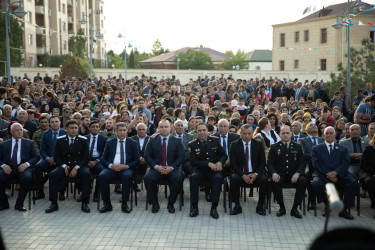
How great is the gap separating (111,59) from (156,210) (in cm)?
7622

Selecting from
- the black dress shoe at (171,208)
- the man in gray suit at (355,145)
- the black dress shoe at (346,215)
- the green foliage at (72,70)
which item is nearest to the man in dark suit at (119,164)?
the black dress shoe at (171,208)

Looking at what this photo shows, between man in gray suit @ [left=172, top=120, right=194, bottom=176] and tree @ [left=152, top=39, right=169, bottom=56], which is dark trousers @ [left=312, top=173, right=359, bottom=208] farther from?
tree @ [left=152, top=39, right=169, bottom=56]

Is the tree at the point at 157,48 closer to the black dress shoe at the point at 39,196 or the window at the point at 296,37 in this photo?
the window at the point at 296,37

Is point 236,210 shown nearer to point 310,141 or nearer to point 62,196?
point 310,141

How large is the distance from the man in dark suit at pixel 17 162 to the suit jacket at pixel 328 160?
18.0ft

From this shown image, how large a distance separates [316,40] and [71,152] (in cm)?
5123

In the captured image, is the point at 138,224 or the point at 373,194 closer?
the point at 138,224

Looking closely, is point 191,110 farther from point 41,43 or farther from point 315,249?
point 41,43

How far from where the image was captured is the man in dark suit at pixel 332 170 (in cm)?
734

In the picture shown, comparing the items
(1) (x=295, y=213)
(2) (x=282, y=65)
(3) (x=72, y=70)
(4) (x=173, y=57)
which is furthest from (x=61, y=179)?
(4) (x=173, y=57)

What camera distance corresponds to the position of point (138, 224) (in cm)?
694

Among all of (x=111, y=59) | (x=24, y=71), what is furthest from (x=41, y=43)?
(x=111, y=59)

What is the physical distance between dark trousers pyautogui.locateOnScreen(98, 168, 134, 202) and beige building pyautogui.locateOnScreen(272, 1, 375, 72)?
4362 centimetres

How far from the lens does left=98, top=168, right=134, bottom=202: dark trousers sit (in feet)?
25.3
